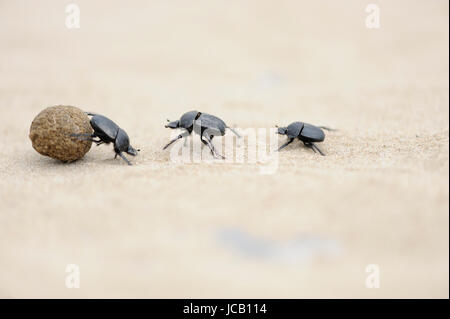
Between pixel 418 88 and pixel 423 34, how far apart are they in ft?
12.6

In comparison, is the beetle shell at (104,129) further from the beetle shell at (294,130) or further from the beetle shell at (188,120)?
the beetle shell at (294,130)

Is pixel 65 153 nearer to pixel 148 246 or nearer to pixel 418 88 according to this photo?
pixel 148 246

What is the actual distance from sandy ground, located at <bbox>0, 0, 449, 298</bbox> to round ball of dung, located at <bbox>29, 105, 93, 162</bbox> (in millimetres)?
247

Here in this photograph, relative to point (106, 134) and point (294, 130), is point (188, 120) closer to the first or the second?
point (106, 134)

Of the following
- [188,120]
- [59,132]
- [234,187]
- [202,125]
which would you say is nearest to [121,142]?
[59,132]

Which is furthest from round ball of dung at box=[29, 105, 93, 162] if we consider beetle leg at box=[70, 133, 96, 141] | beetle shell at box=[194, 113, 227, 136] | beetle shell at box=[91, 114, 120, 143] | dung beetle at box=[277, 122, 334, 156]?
dung beetle at box=[277, 122, 334, 156]

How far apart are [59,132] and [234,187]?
199 centimetres

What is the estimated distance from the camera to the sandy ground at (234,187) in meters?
2.27

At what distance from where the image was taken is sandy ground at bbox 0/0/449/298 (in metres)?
2.27

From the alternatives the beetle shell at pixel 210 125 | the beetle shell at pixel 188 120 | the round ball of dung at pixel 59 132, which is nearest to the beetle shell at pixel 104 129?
the round ball of dung at pixel 59 132

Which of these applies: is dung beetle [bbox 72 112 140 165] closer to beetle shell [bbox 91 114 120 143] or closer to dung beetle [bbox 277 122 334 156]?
beetle shell [bbox 91 114 120 143]

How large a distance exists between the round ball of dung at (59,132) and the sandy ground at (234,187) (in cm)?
25

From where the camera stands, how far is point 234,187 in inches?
121

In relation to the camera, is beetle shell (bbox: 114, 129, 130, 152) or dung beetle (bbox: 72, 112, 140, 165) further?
beetle shell (bbox: 114, 129, 130, 152)
